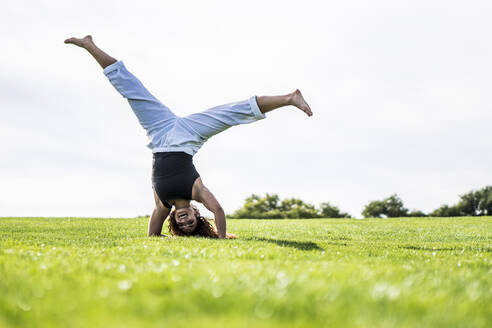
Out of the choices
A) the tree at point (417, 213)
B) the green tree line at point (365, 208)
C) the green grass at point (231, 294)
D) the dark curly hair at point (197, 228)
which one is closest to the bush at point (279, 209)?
the green tree line at point (365, 208)

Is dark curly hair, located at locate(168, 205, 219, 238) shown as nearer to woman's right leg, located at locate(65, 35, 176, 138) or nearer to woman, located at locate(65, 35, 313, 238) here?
woman, located at locate(65, 35, 313, 238)

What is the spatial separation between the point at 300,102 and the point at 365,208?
27.3m

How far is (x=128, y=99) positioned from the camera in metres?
8.95

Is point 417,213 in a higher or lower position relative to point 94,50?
lower

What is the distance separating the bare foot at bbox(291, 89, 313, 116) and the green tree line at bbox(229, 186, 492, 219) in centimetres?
2387

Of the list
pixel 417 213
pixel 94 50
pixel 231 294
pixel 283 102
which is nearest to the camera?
pixel 231 294

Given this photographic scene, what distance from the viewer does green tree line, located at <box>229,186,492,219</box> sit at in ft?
104

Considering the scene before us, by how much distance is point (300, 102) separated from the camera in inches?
324

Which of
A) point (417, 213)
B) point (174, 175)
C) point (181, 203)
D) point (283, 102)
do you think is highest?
point (283, 102)

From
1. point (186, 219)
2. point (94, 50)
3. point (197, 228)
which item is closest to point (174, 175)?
point (186, 219)

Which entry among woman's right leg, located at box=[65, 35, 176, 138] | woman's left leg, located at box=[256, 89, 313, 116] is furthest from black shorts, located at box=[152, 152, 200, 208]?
Answer: woman's left leg, located at box=[256, 89, 313, 116]

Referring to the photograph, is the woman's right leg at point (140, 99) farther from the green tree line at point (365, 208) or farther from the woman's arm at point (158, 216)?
the green tree line at point (365, 208)

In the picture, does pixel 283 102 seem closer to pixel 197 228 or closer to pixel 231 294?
pixel 197 228

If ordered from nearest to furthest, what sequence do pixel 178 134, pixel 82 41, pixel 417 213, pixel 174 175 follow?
pixel 174 175
pixel 178 134
pixel 82 41
pixel 417 213
